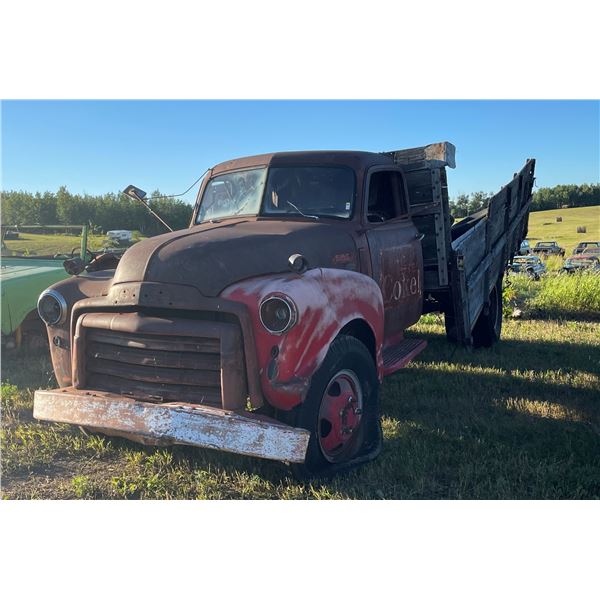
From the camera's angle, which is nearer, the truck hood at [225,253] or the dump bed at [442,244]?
the truck hood at [225,253]

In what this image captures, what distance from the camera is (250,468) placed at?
331 centimetres

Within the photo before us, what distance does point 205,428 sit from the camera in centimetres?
273

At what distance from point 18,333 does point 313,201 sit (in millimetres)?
3403

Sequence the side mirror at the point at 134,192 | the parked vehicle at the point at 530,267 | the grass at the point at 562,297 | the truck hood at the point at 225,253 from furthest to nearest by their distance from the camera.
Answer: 1. the parked vehicle at the point at 530,267
2. the grass at the point at 562,297
3. the side mirror at the point at 134,192
4. the truck hood at the point at 225,253

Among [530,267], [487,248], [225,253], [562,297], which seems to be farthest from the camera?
[530,267]

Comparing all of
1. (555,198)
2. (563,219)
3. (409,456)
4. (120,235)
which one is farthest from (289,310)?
(563,219)

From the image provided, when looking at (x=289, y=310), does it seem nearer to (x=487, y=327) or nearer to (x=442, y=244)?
(x=442, y=244)

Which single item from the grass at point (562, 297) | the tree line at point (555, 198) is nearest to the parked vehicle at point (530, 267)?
the grass at point (562, 297)

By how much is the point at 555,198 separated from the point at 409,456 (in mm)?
5761

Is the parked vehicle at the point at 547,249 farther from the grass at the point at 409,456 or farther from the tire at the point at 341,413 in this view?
the tire at the point at 341,413

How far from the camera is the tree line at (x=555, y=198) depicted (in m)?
7.09

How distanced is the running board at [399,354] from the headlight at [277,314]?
1305mm

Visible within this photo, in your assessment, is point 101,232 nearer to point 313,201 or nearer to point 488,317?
point 313,201

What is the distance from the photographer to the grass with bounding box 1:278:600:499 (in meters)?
3.15
